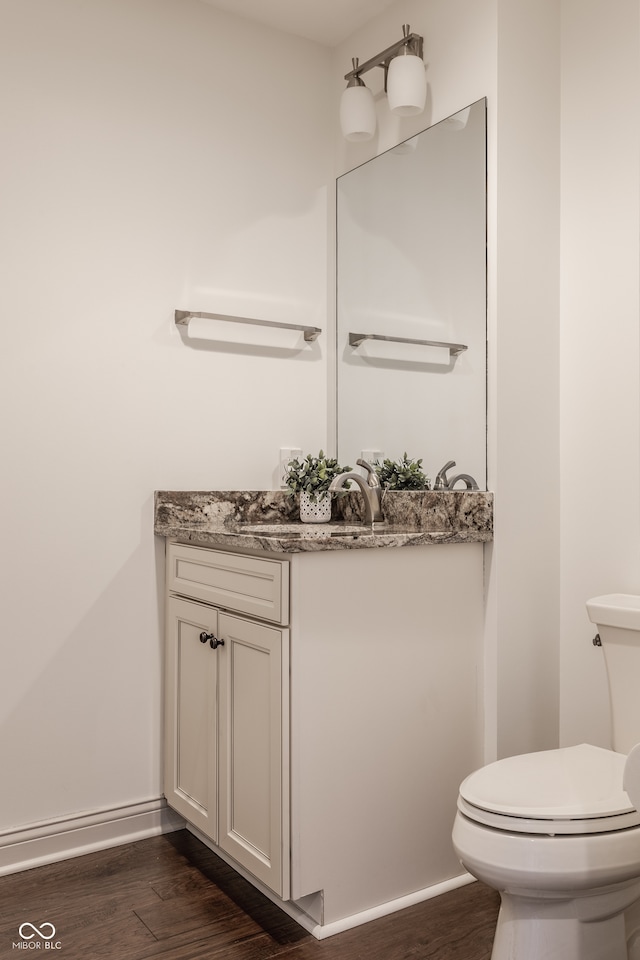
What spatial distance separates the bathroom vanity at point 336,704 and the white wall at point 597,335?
10.9 inches

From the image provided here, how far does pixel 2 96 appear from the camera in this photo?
2.03 meters

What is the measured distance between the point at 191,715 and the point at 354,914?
64 centimetres

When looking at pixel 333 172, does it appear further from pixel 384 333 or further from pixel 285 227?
pixel 384 333

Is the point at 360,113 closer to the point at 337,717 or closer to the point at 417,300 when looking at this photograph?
the point at 417,300

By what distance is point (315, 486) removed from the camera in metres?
2.30

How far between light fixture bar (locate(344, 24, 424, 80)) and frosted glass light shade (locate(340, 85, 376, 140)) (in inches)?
2.3

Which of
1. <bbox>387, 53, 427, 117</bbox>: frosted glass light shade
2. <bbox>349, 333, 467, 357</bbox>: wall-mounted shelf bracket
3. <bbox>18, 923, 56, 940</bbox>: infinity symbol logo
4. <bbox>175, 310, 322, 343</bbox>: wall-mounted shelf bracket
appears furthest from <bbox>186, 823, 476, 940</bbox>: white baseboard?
<bbox>387, 53, 427, 117</bbox>: frosted glass light shade

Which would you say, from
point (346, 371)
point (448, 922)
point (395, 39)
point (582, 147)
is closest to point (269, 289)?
point (346, 371)

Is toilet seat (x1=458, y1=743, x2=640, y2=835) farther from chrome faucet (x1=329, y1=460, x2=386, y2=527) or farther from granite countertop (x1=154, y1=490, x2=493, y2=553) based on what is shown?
chrome faucet (x1=329, y1=460, x2=386, y2=527)

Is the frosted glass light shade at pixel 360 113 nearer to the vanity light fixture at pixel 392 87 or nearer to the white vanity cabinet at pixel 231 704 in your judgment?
the vanity light fixture at pixel 392 87

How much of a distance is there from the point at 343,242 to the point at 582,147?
2.62 feet

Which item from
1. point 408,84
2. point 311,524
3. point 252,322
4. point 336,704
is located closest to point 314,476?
point 311,524

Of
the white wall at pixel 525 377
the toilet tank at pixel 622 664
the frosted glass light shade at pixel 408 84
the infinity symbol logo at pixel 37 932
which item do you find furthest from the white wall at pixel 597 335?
the infinity symbol logo at pixel 37 932

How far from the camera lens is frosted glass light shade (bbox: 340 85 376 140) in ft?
7.57
